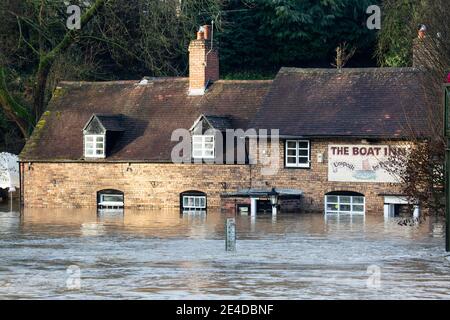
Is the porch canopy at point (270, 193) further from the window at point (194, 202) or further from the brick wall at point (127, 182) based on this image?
the window at point (194, 202)

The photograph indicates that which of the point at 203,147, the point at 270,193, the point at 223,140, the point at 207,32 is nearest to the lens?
the point at 270,193

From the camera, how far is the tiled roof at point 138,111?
56188 millimetres

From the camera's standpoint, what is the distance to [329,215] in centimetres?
5147

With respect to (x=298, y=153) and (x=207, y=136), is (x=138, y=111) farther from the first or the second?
(x=298, y=153)

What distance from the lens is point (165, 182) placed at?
181 feet

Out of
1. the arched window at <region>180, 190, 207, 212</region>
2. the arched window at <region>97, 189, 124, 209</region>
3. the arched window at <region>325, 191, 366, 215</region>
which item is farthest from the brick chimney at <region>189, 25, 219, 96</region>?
the arched window at <region>325, 191, 366, 215</region>

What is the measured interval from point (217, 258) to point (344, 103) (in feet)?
69.2

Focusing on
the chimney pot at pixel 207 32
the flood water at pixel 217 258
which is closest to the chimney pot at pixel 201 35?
the chimney pot at pixel 207 32

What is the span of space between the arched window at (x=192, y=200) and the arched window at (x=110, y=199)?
2765 mm

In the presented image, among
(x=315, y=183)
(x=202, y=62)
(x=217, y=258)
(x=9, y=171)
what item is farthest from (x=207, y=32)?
(x=217, y=258)

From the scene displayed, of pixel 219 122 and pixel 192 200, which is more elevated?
pixel 219 122

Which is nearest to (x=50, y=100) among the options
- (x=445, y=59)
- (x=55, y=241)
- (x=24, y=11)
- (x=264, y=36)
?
(x=24, y=11)

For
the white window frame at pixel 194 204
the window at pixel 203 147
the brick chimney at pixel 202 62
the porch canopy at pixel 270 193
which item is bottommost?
the white window frame at pixel 194 204
